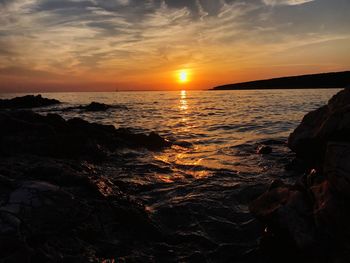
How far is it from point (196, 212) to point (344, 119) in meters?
3.72

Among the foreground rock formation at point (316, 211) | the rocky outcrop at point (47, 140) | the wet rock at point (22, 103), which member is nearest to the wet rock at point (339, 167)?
the foreground rock formation at point (316, 211)

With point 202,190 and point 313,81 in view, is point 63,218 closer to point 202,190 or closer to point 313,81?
point 202,190

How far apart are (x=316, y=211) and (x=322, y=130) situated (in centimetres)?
235

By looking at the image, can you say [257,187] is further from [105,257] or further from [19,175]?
[19,175]

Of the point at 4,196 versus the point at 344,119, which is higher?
the point at 344,119

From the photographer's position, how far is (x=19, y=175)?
6602mm

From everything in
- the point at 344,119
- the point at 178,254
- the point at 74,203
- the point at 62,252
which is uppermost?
the point at 344,119

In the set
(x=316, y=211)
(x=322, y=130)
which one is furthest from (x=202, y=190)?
(x=316, y=211)

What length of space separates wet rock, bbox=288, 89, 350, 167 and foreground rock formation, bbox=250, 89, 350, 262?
2 cm

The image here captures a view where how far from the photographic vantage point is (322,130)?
648 centimetres

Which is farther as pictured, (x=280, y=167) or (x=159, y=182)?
(x=280, y=167)

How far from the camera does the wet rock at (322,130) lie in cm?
569

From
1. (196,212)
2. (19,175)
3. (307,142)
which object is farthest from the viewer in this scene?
(307,142)

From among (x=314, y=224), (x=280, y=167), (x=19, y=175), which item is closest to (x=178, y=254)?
(x=314, y=224)
